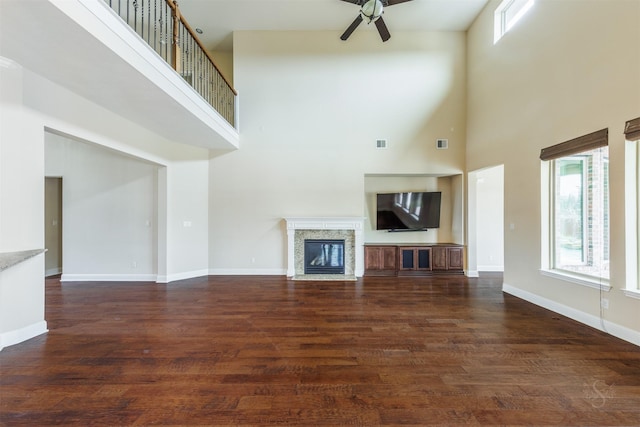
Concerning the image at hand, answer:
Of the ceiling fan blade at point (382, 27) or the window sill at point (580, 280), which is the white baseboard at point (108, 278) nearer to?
the ceiling fan blade at point (382, 27)

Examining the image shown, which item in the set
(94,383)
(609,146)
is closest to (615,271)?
(609,146)

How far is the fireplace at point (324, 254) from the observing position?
19.9 feet

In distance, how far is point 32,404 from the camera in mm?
1902

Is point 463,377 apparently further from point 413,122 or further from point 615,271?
point 413,122

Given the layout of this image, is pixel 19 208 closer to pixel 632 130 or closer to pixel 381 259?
pixel 381 259

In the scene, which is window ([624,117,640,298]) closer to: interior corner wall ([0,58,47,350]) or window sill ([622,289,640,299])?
window sill ([622,289,640,299])

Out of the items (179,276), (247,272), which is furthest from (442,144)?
(179,276)

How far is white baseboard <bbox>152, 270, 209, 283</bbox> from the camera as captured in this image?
5383 millimetres

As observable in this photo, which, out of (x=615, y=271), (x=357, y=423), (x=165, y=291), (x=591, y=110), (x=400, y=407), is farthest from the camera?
(x=165, y=291)

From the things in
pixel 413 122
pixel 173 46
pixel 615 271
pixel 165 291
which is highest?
pixel 173 46

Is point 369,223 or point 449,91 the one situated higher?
point 449,91

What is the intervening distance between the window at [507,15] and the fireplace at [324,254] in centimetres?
511

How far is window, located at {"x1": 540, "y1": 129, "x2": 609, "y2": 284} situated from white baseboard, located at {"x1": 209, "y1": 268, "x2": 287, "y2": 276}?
4.85 metres

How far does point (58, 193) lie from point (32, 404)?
6.20 meters
